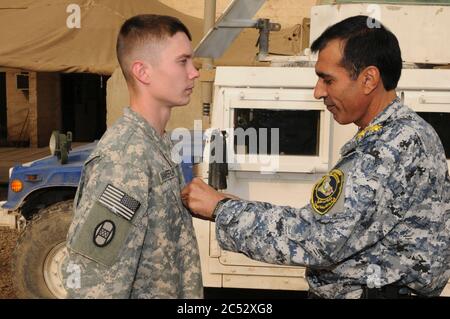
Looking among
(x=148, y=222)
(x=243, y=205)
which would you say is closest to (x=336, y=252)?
(x=243, y=205)

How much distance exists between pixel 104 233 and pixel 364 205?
2.44 ft

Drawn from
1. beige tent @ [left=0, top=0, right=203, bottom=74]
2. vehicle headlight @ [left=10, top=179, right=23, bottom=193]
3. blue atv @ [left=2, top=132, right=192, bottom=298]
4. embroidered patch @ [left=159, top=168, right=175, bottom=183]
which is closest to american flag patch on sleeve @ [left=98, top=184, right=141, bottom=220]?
embroidered patch @ [left=159, top=168, right=175, bottom=183]

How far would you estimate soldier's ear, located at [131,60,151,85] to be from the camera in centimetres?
173

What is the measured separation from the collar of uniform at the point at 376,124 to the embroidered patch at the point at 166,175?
56 cm

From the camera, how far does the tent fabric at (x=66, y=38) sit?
8539 mm

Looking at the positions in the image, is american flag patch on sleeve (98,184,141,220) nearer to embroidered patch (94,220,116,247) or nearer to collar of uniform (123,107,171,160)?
embroidered patch (94,220,116,247)

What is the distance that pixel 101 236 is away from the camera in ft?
4.86

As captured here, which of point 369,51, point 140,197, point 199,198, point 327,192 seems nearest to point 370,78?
point 369,51

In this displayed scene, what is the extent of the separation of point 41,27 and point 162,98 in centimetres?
819

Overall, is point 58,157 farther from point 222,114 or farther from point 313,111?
point 313,111

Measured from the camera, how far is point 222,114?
360cm

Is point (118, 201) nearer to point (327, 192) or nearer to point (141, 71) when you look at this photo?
point (141, 71)

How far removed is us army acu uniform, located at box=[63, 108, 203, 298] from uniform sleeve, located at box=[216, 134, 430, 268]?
26 centimetres

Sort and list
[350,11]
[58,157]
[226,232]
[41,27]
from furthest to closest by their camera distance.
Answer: [41,27] < [58,157] < [350,11] < [226,232]
